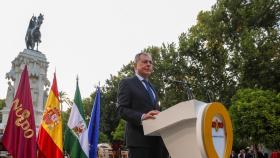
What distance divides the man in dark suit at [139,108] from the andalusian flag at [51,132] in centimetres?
501

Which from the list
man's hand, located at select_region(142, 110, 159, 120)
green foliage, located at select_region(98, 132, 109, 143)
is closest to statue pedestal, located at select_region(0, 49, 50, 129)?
green foliage, located at select_region(98, 132, 109, 143)

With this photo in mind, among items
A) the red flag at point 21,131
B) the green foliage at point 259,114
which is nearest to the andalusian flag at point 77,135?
the red flag at point 21,131

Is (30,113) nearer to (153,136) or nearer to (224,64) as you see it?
(153,136)

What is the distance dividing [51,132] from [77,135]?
3.13 feet

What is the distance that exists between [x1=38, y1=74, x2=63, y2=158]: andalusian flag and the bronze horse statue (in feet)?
55.1

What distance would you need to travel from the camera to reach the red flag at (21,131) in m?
6.24

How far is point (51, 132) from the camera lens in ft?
27.4

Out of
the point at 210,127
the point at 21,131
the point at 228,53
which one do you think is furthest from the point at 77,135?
the point at 228,53

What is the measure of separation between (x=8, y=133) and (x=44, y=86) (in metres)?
18.3

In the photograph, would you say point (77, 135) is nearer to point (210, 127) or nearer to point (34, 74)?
point (210, 127)

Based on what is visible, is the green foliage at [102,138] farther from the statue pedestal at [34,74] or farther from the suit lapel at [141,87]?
the suit lapel at [141,87]

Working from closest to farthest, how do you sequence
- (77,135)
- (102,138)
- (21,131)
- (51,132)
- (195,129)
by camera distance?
(195,129), (21,131), (51,132), (77,135), (102,138)

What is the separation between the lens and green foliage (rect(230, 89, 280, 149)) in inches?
967

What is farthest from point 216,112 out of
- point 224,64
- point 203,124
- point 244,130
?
point 224,64
